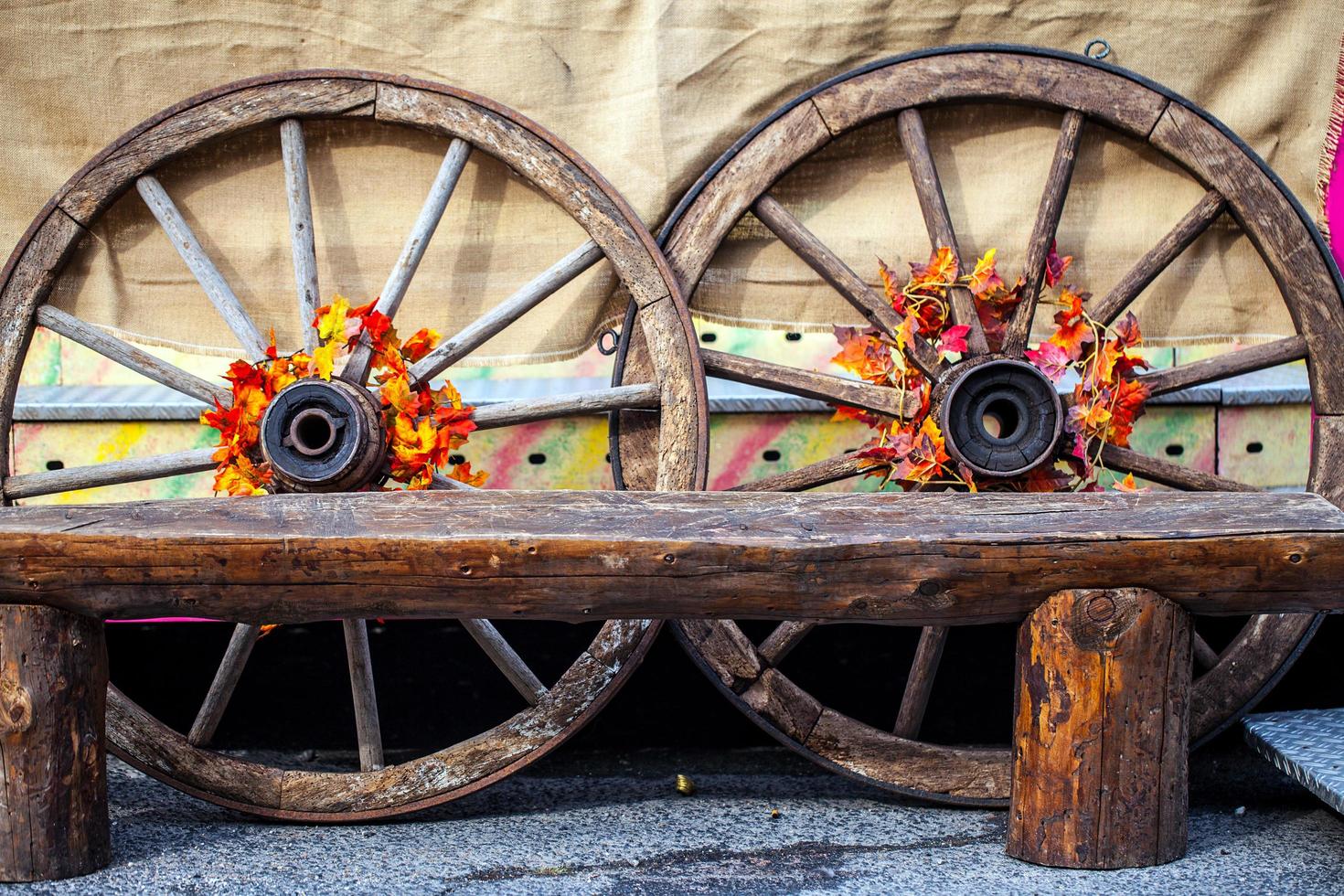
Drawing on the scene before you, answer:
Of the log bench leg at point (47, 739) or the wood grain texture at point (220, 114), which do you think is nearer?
the log bench leg at point (47, 739)

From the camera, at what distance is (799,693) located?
221cm

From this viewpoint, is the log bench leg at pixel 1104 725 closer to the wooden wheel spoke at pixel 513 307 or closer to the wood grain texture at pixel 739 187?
the wood grain texture at pixel 739 187

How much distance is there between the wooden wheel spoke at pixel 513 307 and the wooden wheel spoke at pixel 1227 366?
1121 mm

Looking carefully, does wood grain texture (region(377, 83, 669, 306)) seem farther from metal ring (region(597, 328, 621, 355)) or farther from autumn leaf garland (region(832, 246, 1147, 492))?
autumn leaf garland (region(832, 246, 1147, 492))

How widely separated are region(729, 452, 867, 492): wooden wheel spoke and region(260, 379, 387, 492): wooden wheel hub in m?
0.77

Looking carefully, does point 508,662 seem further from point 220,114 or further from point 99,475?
point 220,114

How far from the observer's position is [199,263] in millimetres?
2244

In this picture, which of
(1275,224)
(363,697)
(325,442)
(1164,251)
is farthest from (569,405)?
(1275,224)

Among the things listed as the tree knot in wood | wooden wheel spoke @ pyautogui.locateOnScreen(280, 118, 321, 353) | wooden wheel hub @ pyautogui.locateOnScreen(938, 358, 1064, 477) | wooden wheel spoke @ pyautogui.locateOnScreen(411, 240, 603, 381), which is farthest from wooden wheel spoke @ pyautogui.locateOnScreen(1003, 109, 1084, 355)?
wooden wheel spoke @ pyautogui.locateOnScreen(280, 118, 321, 353)

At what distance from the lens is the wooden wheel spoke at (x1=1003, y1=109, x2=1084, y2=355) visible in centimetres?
227

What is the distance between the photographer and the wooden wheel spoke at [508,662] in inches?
86.4

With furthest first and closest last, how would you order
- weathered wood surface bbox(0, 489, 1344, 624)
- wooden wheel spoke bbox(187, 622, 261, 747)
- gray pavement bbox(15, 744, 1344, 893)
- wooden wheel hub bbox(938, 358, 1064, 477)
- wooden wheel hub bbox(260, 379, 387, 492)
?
wooden wheel spoke bbox(187, 622, 261, 747) < wooden wheel hub bbox(938, 358, 1064, 477) < wooden wheel hub bbox(260, 379, 387, 492) < gray pavement bbox(15, 744, 1344, 893) < weathered wood surface bbox(0, 489, 1344, 624)

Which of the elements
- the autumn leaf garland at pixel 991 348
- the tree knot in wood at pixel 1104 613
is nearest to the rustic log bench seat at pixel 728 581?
the tree knot in wood at pixel 1104 613

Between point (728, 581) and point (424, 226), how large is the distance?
3.32 ft
